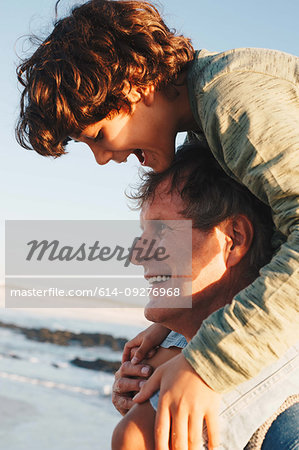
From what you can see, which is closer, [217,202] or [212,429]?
[212,429]

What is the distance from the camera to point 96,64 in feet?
8.31

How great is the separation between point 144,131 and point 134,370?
3.41 ft

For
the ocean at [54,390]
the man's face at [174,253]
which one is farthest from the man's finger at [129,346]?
the ocean at [54,390]

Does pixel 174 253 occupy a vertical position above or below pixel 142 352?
above

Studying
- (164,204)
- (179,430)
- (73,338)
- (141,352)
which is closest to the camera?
(179,430)

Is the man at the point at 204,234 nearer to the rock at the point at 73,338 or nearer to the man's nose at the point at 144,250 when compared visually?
the man's nose at the point at 144,250

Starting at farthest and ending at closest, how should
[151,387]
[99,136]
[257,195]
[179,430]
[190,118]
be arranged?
[99,136]
[190,118]
[257,195]
[151,387]
[179,430]

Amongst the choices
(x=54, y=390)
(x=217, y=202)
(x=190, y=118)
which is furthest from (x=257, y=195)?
(x=54, y=390)

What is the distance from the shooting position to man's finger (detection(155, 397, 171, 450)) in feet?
5.25

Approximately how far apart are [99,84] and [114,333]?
8583 millimetres

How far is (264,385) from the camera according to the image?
5.65 ft

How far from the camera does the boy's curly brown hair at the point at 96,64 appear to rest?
253 centimetres

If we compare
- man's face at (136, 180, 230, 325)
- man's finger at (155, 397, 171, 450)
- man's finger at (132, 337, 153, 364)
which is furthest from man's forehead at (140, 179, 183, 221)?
man's finger at (155, 397, 171, 450)

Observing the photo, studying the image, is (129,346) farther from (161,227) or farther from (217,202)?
(217,202)
